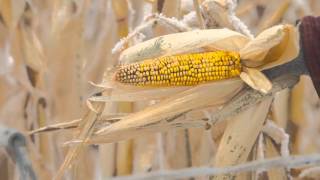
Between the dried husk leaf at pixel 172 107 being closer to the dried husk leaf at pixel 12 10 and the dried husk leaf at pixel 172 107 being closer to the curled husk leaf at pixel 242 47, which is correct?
the curled husk leaf at pixel 242 47

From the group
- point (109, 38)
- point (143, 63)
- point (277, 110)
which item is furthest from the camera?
point (109, 38)

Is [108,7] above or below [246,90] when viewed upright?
above

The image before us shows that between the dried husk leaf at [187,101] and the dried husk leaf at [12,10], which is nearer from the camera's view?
the dried husk leaf at [187,101]

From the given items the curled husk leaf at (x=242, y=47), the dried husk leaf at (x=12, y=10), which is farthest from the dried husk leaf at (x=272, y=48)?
the dried husk leaf at (x=12, y=10)

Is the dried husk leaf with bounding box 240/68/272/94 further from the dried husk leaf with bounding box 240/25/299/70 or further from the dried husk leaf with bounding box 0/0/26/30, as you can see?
the dried husk leaf with bounding box 0/0/26/30

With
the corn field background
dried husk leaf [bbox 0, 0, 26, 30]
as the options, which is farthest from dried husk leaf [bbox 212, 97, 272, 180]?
dried husk leaf [bbox 0, 0, 26, 30]

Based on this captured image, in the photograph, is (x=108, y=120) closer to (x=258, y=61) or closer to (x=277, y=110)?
(x=258, y=61)

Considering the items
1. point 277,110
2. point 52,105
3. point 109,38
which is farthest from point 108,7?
point 277,110

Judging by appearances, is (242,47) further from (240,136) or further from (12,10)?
(12,10)
